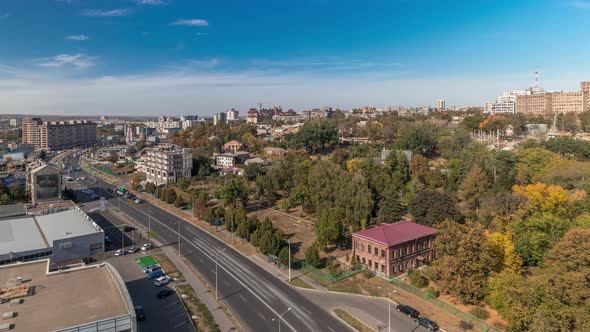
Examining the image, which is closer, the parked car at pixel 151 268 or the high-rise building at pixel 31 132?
the parked car at pixel 151 268

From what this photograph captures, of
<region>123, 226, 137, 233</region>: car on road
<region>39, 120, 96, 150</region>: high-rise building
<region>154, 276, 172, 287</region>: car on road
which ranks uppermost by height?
<region>39, 120, 96, 150</region>: high-rise building

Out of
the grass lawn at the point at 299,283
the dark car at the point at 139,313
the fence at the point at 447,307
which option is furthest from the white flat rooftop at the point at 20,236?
the fence at the point at 447,307

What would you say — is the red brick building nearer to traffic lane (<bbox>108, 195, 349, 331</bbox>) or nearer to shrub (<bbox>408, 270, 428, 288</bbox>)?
shrub (<bbox>408, 270, 428, 288</bbox>)

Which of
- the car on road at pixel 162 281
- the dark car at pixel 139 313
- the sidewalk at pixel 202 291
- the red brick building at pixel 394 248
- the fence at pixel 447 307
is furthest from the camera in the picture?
the red brick building at pixel 394 248

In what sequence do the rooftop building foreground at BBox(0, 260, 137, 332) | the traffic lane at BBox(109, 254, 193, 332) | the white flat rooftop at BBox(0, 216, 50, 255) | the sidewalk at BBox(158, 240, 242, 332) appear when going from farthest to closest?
the white flat rooftop at BBox(0, 216, 50, 255)
the sidewalk at BBox(158, 240, 242, 332)
the traffic lane at BBox(109, 254, 193, 332)
the rooftop building foreground at BBox(0, 260, 137, 332)

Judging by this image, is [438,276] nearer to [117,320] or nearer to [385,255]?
[385,255]

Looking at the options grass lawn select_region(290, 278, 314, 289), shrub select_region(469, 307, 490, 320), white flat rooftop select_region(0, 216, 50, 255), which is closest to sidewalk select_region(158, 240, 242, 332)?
grass lawn select_region(290, 278, 314, 289)

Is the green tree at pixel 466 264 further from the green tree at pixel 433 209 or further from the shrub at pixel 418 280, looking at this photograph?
the green tree at pixel 433 209
